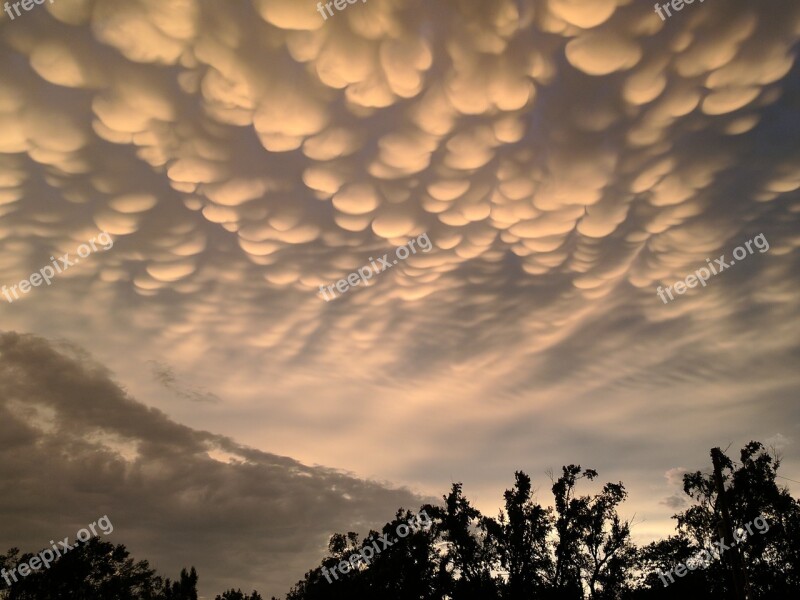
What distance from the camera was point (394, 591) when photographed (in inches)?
1299

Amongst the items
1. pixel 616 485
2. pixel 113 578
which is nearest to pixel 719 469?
pixel 616 485

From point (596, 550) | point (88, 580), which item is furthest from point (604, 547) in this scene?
point (88, 580)

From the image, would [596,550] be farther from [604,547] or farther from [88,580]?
[88,580]

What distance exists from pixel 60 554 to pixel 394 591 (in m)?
32.1

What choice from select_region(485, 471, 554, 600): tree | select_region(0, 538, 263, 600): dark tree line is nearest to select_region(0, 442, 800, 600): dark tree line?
select_region(485, 471, 554, 600): tree

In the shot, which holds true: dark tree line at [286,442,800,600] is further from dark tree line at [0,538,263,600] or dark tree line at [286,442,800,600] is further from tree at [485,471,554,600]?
dark tree line at [0,538,263,600]

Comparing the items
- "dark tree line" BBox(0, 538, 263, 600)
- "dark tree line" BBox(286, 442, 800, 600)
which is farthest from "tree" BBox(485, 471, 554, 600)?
"dark tree line" BBox(0, 538, 263, 600)

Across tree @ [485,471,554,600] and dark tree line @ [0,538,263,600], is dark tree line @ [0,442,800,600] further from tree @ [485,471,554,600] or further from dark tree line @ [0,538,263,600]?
dark tree line @ [0,538,263,600]

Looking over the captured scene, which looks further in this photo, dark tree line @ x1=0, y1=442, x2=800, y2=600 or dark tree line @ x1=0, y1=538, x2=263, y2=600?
dark tree line @ x1=0, y1=538, x2=263, y2=600

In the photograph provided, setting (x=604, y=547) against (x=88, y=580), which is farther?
(x=88, y=580)

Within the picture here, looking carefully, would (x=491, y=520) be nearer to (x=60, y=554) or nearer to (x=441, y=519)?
(x=441, y=519)

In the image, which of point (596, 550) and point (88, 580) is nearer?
point (596, 550)

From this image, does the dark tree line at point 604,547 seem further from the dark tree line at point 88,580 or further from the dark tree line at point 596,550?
the dark tree line at point 88,580

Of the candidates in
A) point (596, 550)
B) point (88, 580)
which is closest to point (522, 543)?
point (596, 550)
